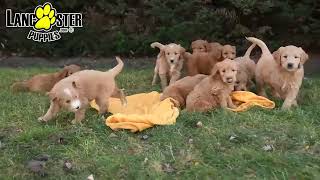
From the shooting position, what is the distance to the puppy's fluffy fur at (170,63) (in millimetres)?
8383

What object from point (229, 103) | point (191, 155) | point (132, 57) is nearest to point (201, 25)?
point (132, 57)

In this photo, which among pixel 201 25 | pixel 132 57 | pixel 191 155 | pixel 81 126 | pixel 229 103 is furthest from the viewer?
pixel 132 57

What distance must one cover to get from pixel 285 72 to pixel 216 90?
3.10 feet

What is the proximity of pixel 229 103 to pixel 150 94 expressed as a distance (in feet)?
4.36

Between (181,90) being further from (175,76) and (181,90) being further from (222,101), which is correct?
(175,76)

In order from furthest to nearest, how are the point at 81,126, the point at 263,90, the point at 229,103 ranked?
the point at 263,90 < the point at 229,103 < the point at 81,126

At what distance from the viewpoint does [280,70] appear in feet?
22.8

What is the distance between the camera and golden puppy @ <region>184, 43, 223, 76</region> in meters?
8.32

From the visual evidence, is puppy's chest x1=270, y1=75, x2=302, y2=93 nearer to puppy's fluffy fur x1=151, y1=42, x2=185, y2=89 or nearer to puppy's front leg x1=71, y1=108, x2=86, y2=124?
puppy's fluffy fur x1=151, y1=42, x2=185, y2=89

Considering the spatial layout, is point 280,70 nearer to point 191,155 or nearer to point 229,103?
point 229,103

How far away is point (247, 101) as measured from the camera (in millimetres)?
7008

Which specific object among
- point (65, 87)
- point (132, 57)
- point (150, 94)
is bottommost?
point (132, 57)

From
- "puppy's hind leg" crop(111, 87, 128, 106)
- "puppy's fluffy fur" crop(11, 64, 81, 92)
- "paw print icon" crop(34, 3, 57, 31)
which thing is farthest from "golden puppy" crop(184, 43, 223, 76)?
"paw print icon" crop(34, 3, 57, 31)

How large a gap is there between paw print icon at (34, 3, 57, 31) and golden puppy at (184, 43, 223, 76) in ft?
15.9
